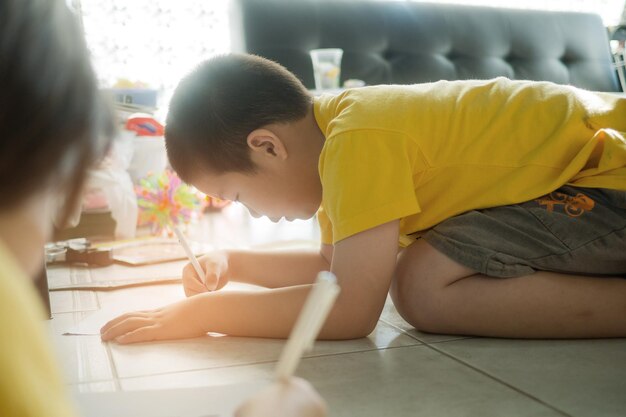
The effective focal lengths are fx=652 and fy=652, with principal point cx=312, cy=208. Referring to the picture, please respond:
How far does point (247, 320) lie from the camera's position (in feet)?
2.62

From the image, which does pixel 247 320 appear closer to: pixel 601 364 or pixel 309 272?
pixel 309 272

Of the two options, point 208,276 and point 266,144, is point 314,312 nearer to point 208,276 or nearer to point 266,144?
point 266,144

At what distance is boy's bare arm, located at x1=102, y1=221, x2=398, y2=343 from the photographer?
2.46 ft

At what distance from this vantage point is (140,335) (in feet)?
2.65

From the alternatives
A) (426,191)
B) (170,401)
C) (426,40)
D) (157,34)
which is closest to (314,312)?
(170,401)

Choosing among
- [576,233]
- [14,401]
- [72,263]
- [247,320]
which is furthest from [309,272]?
[14,401]

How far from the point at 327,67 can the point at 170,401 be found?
143 cm

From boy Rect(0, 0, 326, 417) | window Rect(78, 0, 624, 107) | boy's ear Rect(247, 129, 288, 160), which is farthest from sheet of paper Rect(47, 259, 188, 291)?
window Rect(78, 0, 624, 107)

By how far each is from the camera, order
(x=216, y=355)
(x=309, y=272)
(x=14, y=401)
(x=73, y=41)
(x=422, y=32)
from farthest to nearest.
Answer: (x=422, y=32) < (x=309, y=272) < (x=216, y=355) < (x=73, y=41) < (x=14, y=401)

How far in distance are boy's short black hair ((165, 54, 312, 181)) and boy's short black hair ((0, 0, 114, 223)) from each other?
1.64 feet

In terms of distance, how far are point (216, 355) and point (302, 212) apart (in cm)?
26

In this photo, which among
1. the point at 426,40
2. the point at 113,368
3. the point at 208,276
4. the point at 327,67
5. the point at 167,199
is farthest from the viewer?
the point at 426,40

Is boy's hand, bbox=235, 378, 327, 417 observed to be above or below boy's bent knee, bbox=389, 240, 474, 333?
above

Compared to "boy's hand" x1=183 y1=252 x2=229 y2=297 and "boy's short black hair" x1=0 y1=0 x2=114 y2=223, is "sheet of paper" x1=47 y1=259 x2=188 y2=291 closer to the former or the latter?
"boy's hand" x1=183 y1=252 x2=229 y2=297
